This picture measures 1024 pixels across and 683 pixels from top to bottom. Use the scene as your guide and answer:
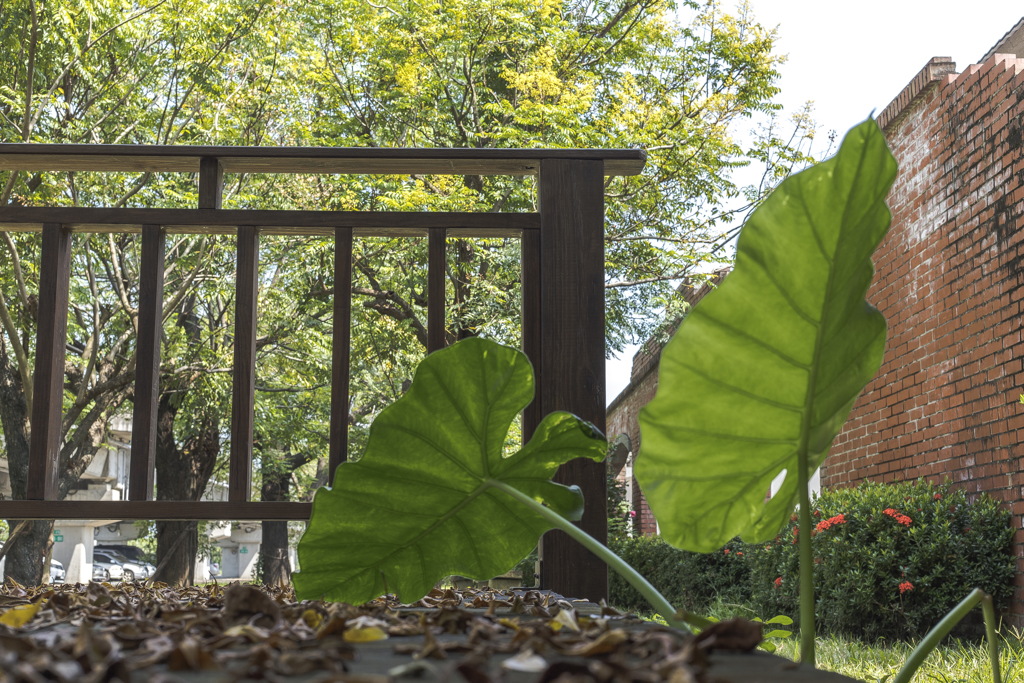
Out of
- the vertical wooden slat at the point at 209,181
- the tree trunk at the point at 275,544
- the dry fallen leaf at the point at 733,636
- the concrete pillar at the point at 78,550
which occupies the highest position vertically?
the vertical wooden slat at the point at 209,181

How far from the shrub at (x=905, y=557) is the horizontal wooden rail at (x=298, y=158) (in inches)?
124

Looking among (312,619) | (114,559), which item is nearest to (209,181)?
(312,619)

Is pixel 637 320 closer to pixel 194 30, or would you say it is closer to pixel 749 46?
pixel 749 46

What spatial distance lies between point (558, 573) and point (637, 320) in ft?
25.1

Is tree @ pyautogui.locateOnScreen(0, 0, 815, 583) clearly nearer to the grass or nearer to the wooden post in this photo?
the grass

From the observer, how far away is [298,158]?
1657 millimetres

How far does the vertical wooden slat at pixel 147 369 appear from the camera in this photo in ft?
4.93

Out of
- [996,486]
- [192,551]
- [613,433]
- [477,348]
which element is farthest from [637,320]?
[477,348]

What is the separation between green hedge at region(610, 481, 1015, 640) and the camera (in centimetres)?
378

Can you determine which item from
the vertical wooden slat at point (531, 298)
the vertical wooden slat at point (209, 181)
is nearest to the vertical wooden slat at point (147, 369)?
the vertical wooden slat at point (209, 181)

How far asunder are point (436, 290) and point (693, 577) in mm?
5776

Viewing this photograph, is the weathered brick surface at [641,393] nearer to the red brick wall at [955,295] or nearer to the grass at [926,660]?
the red brick wall at [955,295]

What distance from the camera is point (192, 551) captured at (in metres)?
9.31

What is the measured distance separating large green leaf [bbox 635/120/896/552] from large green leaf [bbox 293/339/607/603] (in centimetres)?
20
